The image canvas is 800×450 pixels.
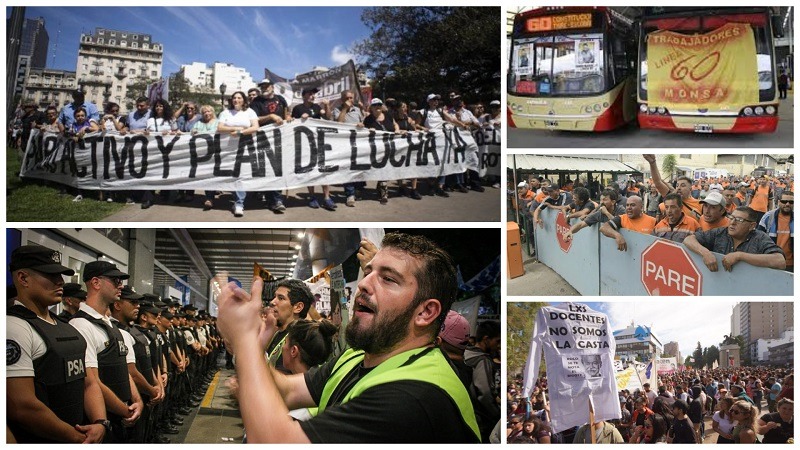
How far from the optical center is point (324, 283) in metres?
4.63

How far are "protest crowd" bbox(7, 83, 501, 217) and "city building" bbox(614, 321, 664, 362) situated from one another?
1354 millimetres

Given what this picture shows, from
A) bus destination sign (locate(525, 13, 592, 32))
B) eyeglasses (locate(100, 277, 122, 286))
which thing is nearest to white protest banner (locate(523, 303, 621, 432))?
bus destination sign (locate(525, 13, 592, 32))

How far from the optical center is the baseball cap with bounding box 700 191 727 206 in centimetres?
461

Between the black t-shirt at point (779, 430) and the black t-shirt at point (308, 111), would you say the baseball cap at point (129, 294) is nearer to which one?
the black t-shirt at point (308, 111)

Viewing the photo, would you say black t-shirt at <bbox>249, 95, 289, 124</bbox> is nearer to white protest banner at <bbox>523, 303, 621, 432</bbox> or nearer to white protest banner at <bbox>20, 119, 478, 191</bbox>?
white protest banner at <bbox>20, 119, 478, 191</bbox>

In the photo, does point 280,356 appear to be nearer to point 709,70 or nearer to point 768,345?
point 768,345

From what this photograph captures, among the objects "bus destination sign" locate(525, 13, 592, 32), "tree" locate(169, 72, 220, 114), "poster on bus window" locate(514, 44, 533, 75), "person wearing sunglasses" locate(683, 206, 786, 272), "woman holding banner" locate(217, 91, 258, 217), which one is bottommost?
"person wearing sunglasses" locate(683, 206, 786, 272)

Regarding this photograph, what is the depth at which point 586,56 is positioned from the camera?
17.4 feet

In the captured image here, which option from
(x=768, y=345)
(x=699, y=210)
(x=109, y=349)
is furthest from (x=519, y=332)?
(x=109, y=349)

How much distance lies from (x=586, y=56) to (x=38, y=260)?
4.01 metres

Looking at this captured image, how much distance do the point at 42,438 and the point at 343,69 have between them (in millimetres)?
3080

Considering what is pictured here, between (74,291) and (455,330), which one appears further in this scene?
(455,330)

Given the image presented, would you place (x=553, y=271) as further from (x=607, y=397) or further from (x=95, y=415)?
(x=95, y=415)

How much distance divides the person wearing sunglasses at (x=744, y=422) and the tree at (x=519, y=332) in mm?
1452
